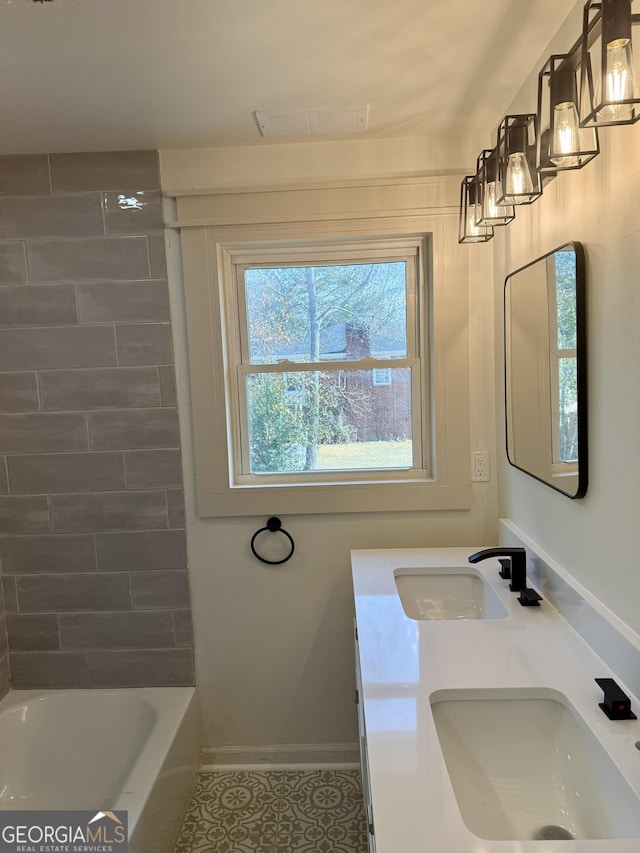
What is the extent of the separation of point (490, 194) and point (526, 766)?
136 cm

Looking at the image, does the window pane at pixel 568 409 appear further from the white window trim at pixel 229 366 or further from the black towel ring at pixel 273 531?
the black towel ring at pixel 273 531

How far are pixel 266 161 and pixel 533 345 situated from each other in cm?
114

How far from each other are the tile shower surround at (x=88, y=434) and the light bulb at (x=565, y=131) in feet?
4.59

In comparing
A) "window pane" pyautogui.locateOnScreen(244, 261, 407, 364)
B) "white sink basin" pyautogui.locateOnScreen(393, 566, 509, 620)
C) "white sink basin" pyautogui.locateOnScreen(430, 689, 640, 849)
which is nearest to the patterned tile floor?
"white sink basin" pyautogui.locateOnScreen(393, 566, 509, 620)

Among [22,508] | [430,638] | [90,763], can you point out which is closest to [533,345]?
[430,638]

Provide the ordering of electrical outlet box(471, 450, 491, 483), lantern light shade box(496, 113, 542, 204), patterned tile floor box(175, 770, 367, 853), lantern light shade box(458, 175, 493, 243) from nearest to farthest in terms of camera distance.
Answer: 1. lantern light shade box(496, 113, 542, 204)
2. lantern light shade box(458, 175, 493, 243)
3. patterned tile floor box(175, 770, 367, 853)
4. electrical outlet box(471, 450, 491, 483)

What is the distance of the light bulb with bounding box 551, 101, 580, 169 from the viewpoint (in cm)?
98

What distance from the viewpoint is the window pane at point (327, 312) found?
2068mm

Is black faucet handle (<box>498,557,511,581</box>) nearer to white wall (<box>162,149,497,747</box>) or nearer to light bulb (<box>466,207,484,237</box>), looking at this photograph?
white wall (<box>162,149,497,747</box>)

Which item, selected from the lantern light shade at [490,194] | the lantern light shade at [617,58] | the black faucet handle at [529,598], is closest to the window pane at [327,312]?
the lantern light shade at [490,194]

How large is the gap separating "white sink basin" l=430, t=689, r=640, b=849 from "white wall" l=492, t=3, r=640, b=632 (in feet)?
0.88

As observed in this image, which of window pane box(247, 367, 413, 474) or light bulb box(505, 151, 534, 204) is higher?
light bulb box(505, 151, 534, 204)

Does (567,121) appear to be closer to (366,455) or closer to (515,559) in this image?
(515,559)

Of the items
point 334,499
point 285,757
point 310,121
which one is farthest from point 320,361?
point 285,757
